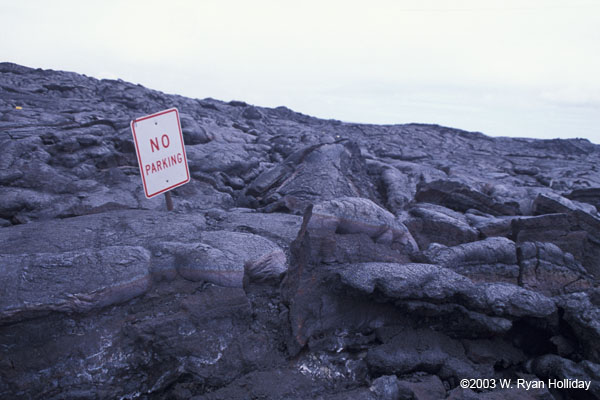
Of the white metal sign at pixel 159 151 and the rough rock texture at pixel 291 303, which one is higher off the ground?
the white metal sign at pixel 159 151

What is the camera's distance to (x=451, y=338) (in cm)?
345

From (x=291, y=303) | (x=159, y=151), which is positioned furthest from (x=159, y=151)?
(x=291, y=303)

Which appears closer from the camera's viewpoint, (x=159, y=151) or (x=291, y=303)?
(x=291, y=303)

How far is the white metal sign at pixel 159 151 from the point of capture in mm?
4469

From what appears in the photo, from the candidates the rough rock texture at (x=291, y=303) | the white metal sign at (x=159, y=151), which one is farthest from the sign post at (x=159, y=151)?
the rough rock texture at (x=291, y=303)

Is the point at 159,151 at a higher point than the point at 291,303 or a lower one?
higher

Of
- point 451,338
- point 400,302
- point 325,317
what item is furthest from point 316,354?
point 451,338

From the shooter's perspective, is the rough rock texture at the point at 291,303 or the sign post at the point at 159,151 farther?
the sign post at the point at 159,151

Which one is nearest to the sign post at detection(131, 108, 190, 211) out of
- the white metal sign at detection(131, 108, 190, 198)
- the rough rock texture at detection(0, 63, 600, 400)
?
the white metal sign at detection(131, 108, 190, 198)

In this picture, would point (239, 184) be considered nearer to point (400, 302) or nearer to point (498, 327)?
point (400, 302)

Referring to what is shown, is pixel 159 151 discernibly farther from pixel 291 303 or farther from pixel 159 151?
pixel 291 303

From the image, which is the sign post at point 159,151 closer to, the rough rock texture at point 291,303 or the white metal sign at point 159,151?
the white metal sign at point 159,151

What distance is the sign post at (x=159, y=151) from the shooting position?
176 inches

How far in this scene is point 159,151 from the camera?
4.69 meters
